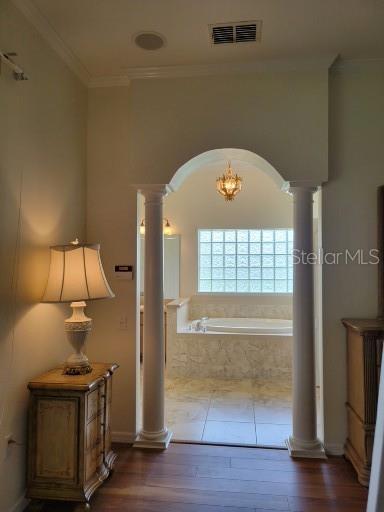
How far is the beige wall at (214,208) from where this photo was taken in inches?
242

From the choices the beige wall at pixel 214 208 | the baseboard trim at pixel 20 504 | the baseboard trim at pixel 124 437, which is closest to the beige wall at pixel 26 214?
the baseboard trim at pixel 20 504

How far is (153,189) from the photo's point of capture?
10.1 feet

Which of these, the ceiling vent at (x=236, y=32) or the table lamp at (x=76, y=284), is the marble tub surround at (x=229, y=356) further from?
the ceiling vent at (x=236, y=32)

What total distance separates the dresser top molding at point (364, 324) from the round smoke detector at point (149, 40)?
2.52 metres

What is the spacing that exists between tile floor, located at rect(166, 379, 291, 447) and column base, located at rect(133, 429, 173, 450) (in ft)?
0.52

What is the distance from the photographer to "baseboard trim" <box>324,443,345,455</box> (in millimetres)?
2828

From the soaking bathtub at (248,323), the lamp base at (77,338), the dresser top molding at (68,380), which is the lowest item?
the soaking bathtub at (248,323)

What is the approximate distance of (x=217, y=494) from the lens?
2.32 metres

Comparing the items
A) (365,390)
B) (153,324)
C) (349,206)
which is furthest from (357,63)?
(153,324)

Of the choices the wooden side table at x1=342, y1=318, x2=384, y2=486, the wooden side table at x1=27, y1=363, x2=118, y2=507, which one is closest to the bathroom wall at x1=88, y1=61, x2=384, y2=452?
the wooden side table at x1=342, y1=318, x2=384, y2=486

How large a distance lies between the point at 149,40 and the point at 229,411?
344 centimetres

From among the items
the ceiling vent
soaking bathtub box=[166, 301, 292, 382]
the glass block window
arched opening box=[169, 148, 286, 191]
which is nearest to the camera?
the ceiling vent

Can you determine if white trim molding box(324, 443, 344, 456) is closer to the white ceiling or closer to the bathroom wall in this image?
the bathroom wall

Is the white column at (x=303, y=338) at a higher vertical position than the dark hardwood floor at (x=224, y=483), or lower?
higher
